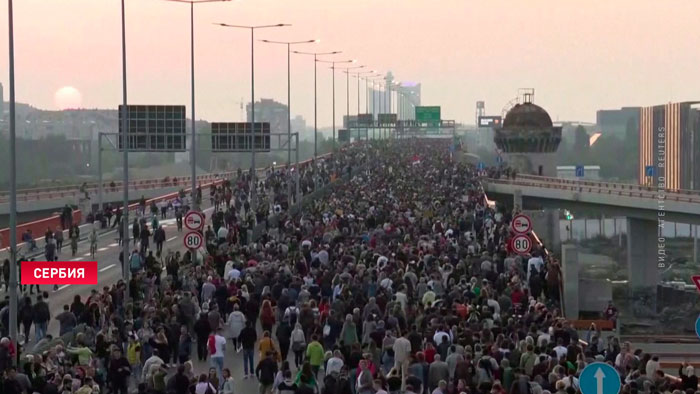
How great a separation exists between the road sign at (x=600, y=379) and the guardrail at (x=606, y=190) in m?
55.6

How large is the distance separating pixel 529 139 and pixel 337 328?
343 feet

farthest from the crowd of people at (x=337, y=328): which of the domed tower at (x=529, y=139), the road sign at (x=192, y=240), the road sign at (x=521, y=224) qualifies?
the domed tower at (x=529, y=139)

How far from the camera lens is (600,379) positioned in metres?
→ 14.0

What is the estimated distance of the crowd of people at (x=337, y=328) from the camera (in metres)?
18.5

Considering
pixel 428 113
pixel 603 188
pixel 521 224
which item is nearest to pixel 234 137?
pixel 603 188

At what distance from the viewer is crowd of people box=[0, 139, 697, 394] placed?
728 inches

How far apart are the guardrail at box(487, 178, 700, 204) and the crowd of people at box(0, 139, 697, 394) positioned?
111 feet

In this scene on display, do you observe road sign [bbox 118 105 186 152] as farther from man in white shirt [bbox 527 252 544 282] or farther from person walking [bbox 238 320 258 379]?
person walking [bbox 238 320 258 379]

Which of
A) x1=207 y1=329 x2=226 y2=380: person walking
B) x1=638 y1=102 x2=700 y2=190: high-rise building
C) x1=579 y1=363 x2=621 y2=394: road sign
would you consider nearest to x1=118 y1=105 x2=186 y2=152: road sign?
x1=207 y1=329 x2=226 y2=380: person walking

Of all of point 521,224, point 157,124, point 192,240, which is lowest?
point 192,240

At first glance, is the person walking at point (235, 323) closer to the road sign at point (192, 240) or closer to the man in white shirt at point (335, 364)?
the man in white shirt at point (335, 364)

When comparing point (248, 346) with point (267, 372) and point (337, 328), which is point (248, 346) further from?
point (267, 372)

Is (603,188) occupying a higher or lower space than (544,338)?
lower

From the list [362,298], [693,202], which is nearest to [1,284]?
[362,298]
